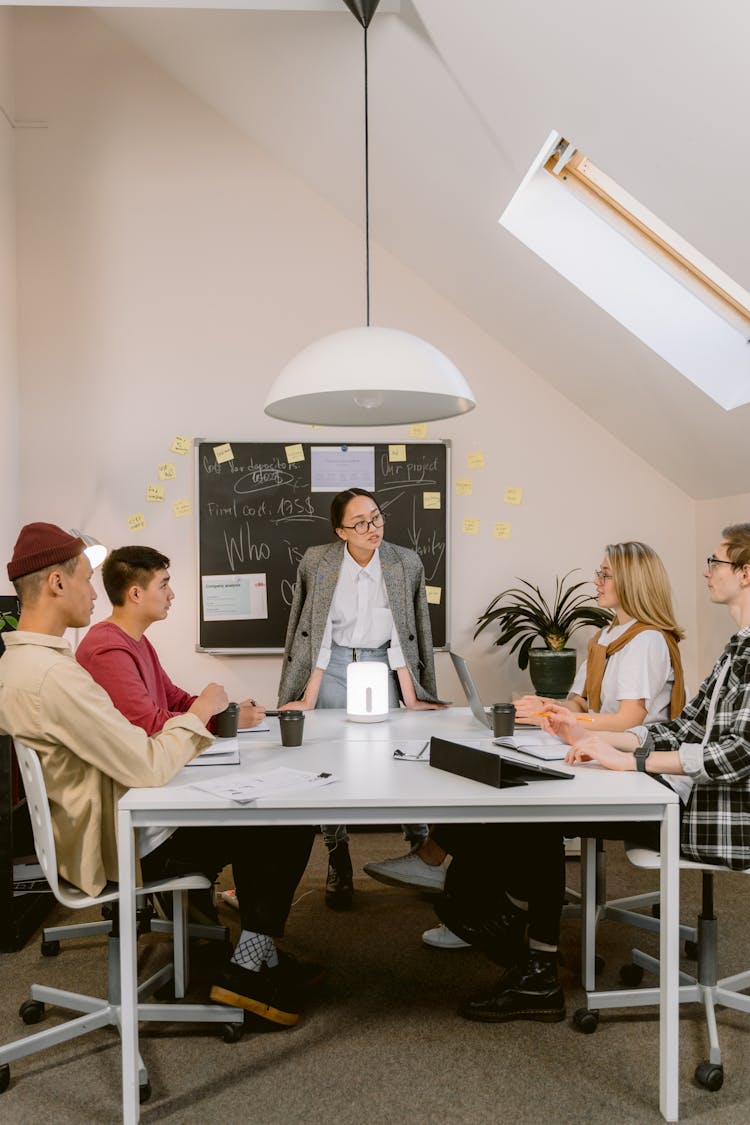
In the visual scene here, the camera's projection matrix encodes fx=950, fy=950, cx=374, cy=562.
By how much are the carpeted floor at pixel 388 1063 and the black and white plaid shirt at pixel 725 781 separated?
0.54 m

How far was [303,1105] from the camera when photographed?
82.3 inches

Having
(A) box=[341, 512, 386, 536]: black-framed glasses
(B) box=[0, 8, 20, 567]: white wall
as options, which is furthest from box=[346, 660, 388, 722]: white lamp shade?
(B) box=[0, 8, 20, 567]: white wall

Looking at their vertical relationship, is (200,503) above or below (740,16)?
below

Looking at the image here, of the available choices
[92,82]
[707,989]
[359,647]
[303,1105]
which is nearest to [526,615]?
[359,647]

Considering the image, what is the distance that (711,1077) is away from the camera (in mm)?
2137

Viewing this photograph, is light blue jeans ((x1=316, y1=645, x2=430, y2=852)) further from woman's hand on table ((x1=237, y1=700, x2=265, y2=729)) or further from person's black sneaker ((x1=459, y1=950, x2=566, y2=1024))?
person's black sneaker ((x1=459, y1=950, x2=566, y2=1024))

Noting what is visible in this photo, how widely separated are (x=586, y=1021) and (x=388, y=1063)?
52 centimetres

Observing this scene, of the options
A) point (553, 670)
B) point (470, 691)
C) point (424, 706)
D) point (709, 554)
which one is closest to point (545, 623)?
point (553, 670)

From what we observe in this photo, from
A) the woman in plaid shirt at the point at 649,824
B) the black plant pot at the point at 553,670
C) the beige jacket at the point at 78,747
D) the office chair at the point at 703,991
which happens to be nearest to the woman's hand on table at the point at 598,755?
the woman in plaid shirt at the point at 649,824

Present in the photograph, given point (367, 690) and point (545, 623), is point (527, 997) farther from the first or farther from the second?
point (545, 623)

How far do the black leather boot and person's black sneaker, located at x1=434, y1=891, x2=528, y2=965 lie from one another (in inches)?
30.8

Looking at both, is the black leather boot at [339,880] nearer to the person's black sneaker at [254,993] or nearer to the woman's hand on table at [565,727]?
the person's black sneaker at [254,993]

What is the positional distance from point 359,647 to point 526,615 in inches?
47.4

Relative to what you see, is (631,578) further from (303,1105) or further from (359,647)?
(303,1105)
